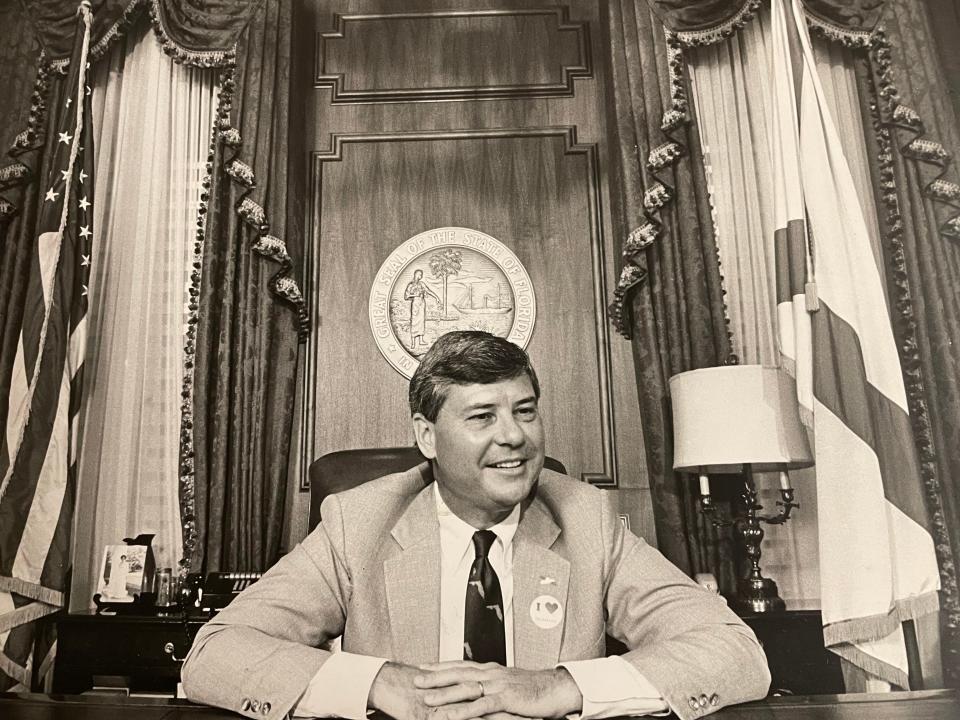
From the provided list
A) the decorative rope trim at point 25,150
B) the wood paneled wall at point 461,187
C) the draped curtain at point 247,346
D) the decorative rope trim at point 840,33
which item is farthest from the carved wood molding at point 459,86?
the decorative rope trim at point 25,150

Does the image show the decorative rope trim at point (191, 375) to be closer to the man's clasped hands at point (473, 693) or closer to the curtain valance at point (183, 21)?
the curtain valance at point (183, 21)

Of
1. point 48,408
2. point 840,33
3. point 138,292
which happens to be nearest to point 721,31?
point 840,33

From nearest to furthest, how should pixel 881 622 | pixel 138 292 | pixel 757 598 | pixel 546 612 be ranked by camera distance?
pixel 546 612 → pixel 881 622 → pixel 757 598 → pixel 138 292

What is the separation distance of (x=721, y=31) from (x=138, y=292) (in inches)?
105

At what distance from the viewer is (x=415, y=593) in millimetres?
1674

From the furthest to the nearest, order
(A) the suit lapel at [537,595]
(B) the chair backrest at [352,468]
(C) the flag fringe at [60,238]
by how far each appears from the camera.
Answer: (C) the flag fringe at [60,238] < (B) the chair backrest at [352,468] < (A) the suit lapel at [537,595]

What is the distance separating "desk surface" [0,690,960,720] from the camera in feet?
3.97

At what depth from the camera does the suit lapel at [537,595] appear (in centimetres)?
163

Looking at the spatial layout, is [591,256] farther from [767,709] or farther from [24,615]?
[24,615]

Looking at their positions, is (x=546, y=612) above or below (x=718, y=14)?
below

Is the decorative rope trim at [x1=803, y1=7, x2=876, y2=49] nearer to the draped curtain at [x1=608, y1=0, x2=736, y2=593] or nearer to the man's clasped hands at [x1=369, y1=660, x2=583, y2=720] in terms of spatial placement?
the draped curtain at [x1=608, y1=0, x2=736, y2=593]

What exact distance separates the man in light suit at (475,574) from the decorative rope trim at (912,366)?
1376 millimetres

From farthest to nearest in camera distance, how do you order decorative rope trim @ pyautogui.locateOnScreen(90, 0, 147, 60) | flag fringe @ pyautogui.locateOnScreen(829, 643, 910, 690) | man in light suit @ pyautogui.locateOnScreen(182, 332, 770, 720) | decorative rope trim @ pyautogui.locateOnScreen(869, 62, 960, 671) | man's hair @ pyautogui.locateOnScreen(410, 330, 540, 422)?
decorative rope trim @ pyautogui.locateOnScreen(90, 0, 147, 60) < decorative rope trim @ pyautogui.locateOnScreen(869, 62, 960, 671) < flag fringe @ pyautogui.locateOnScreen(829, 643, 910, 690) < man's hair @ pyautogui.locateOnScreen(410, 330, 540, 422) < man in light suit @ pyautogui.locateOnScreen(182, 332, 770, 720)

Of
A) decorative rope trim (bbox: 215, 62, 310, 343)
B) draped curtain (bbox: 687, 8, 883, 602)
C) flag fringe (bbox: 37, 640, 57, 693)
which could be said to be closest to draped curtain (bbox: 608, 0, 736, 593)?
draped curtain (bbox: 687, 8, 883, 602)
